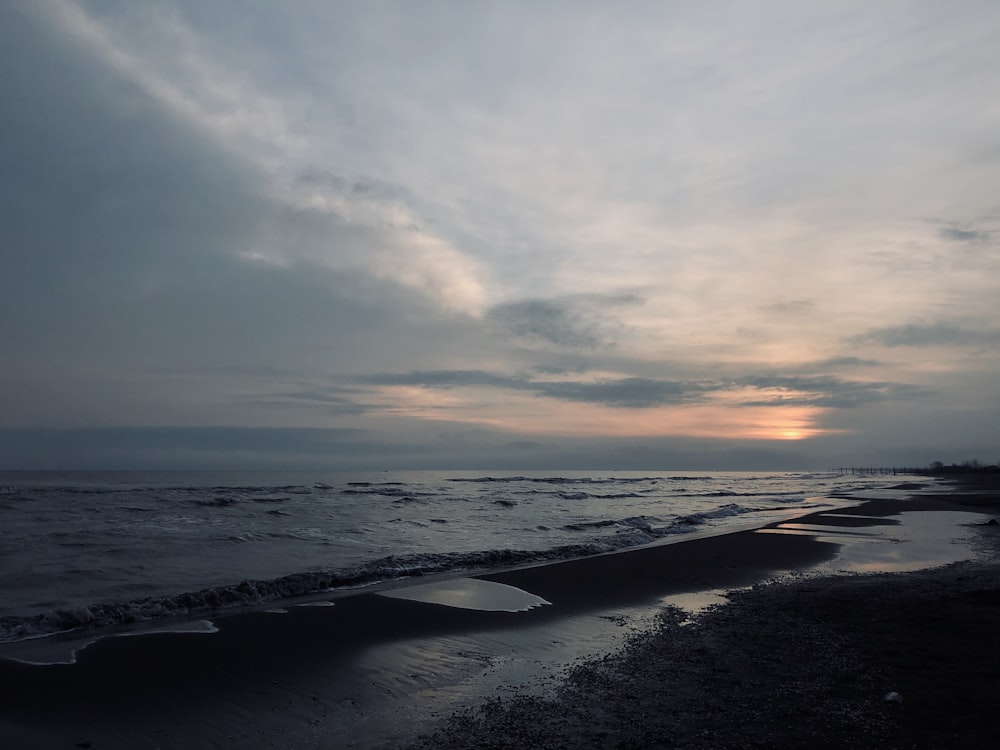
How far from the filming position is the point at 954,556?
1608cm

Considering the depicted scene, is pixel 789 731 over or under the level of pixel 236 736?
over

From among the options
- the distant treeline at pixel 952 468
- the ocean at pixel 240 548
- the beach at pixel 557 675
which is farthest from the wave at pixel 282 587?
the distant treeline at pixel 952 468

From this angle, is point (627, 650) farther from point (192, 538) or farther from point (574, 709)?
point (192, 538)

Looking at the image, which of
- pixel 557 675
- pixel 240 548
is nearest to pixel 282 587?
pixel 240 548

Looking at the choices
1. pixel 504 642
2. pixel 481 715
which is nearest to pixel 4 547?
pixel 504 642

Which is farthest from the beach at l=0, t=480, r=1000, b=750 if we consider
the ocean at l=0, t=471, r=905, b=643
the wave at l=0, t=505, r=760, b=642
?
the ocean at l=0, t=471, r=905, b=643

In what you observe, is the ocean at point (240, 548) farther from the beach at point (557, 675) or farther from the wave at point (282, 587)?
the beach at point (557, 675)

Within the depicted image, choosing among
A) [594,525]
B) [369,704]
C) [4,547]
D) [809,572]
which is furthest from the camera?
[594,525]

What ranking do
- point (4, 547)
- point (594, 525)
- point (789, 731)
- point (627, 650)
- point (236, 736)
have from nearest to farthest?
point (789, 731) < point (236, 736) < point (627, 650) < point (4, 547) < point (594, 525)

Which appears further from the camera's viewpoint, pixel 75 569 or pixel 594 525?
pixel 594 525

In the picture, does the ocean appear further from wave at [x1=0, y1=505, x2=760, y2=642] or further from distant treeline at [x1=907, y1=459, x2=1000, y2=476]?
distant treeline at [x1=907, y1=459, x2=1000, y2=476]

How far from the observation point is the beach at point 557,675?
548 centimetres

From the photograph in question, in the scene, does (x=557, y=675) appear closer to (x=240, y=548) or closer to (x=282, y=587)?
(x=282, y=587)

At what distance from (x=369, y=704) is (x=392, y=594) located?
632cm
